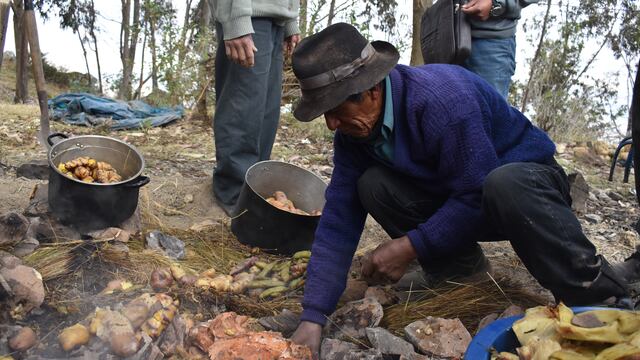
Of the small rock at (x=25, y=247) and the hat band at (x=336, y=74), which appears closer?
the hat band at (x=336, y=74)

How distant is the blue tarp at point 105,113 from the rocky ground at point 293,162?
19cm

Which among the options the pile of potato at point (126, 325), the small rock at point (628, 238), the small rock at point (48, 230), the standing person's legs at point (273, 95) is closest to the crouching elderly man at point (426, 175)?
the pile of potato at point (126, 325)

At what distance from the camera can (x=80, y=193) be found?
2930 mm

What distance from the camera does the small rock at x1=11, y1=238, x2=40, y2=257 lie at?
2625mm

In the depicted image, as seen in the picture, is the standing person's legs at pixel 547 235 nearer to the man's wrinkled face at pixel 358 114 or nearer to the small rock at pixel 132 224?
the man's wrinkled face at pixel 358 114

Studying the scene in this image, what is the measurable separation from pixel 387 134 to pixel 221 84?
6.18ft

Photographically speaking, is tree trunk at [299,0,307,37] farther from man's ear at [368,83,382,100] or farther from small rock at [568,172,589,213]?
man's ear at [368,83,382,100]

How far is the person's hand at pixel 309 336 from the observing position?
7.02 ft

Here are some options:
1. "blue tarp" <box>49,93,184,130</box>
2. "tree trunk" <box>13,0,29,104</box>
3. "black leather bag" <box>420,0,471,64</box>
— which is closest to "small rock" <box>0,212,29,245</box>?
"black leather bag" <box>420,0,471,64</box>

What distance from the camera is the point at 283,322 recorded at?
238 cm

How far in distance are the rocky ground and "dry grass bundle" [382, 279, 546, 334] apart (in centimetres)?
11

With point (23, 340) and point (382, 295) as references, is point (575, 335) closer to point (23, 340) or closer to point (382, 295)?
point (382, 295)

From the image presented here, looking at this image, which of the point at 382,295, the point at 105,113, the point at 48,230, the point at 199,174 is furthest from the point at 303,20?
the point at 382,295

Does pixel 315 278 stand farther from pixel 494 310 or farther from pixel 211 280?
pixel 494 310
